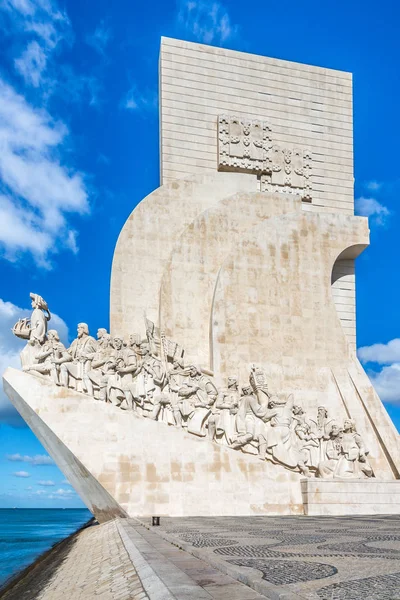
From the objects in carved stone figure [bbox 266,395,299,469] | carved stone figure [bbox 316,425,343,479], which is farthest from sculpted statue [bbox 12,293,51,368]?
carved stone figure [bbox 316,425,343,479]

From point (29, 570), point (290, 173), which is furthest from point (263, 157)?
point (29, 570)

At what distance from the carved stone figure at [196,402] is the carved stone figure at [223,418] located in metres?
0.11

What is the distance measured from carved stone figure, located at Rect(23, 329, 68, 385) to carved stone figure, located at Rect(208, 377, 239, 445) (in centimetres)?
244

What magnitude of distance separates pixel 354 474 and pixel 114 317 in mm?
5433

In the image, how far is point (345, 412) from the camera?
1302 cm

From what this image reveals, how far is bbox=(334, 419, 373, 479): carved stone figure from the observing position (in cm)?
1110

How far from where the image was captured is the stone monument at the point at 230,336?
10047 mm

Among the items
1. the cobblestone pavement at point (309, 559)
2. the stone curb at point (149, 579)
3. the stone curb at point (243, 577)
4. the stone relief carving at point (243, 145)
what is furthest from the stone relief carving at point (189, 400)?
the stone curb at point (149, 579)

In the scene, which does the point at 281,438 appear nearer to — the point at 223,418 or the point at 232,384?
the point at 223,418

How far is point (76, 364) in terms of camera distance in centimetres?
1052

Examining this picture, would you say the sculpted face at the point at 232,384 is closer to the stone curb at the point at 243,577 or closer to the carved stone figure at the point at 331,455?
the carved stone figure at the point at 331,455

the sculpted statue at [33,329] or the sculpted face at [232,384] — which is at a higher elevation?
the sculpted statue at [33,329]

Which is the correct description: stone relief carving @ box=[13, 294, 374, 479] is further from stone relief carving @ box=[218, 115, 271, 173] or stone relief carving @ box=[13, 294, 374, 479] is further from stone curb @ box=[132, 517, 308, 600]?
stone curb @ box=[132, 517, 308, 600]

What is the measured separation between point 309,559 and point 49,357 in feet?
24.1
